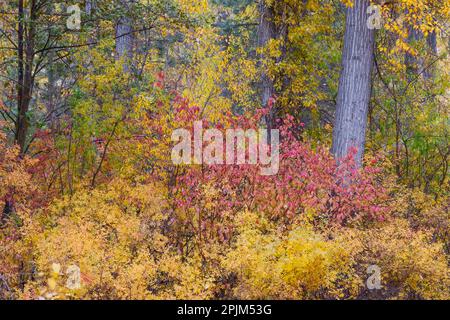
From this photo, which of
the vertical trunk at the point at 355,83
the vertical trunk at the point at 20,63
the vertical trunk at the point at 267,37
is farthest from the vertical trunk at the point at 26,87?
the vertical trunk at the point at 355,83

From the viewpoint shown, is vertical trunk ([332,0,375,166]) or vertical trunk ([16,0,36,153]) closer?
vertical trunk ([16,0,36,153])

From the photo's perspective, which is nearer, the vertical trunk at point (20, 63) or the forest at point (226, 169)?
the forest at point (226, 169)

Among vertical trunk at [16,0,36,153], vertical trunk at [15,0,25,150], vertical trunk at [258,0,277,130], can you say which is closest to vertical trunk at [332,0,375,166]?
vertical trunk at [258,0,277,130]

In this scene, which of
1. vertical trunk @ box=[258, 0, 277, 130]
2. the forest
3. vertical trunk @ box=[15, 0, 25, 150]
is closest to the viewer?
the forest

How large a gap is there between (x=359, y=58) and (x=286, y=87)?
234 cm

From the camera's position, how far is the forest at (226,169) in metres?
5.86

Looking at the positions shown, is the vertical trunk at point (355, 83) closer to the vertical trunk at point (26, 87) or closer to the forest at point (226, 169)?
the forest at point (226, 169)

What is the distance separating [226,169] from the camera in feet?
24.2

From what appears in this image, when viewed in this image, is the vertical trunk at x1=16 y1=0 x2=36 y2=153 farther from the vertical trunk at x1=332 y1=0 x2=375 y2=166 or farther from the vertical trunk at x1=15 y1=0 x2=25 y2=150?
the vertical trunk at x1=332 y1=0 x2=375 y2=166

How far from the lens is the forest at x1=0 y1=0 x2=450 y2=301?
5.86 metres

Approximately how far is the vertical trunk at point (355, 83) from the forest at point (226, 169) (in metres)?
0.02

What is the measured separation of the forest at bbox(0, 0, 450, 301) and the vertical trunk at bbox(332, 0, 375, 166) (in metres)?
0.02

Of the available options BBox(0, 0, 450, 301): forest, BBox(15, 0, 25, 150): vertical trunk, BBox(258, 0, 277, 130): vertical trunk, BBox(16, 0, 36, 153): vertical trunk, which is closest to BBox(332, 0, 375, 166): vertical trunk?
BBox(0, 0, 450, 301): forest

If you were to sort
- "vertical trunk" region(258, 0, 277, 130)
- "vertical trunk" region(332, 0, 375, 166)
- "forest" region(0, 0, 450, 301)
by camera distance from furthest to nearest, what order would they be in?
"vertical trunk" region(258, 0, 277, 130) → "vertical trunk" region(332, 0, 375, 166) → "forest" region(0, 0, 450, 301)
